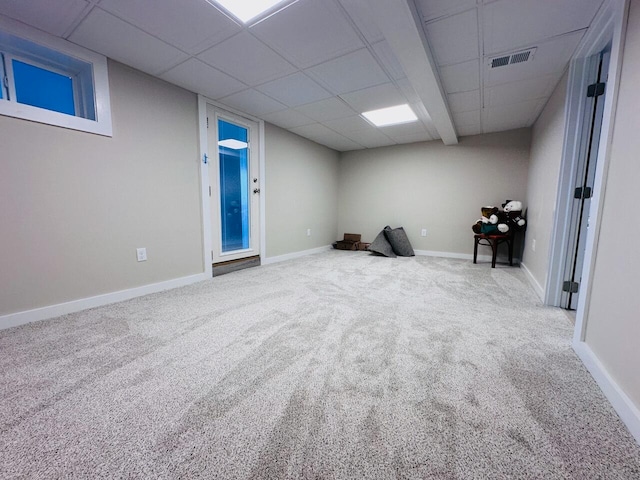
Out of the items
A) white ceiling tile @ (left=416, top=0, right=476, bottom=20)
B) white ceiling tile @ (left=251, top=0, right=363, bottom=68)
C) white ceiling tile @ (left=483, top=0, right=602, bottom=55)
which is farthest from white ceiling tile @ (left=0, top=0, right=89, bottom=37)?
white ceiling tile @ (left=483, top=0, right=602, bottom=55)

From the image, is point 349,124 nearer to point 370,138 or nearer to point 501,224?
point 370,138

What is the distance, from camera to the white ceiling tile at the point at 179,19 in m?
1.52

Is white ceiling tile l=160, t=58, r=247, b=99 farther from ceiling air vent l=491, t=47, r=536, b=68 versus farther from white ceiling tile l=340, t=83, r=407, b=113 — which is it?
ceiling air vent l=491, t=47, r=536, b=68

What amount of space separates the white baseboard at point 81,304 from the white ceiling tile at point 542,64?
3561 mm

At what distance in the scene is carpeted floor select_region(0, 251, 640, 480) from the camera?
0.79 m

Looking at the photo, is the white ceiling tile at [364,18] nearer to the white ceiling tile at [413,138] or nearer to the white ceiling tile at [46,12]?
the white ceiling tile at [46,12]

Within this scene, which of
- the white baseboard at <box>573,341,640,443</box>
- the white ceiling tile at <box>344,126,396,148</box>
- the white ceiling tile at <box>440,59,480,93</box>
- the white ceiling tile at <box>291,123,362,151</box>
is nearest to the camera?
the white baseboard at <box>573,341,640,443</box>

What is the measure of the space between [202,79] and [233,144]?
3.02ft

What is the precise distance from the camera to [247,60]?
2.10 meters

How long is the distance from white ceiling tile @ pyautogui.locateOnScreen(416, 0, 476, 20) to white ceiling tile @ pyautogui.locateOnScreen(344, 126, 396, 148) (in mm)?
2148

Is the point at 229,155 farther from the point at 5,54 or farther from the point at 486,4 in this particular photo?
the point at 486,4

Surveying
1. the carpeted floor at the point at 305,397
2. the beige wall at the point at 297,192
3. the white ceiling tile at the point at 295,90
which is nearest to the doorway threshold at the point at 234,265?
the beige wall at the point at 297,192

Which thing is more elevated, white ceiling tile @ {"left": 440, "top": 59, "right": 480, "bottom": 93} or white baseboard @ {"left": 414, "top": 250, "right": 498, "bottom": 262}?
white ceiling tile @ {"left": 440, "top": 59, "right": 480, "bottom": 93}

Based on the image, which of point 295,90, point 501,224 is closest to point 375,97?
point 295,90
